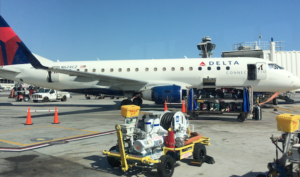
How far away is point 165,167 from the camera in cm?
500

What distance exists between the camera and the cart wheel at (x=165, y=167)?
4887mm

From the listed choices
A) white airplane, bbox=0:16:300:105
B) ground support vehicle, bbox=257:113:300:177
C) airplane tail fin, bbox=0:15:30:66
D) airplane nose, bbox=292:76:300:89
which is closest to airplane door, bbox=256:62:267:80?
white airplane, bbox=0:16:300:105

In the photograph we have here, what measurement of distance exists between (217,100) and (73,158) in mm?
9612

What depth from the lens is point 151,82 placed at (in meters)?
Answer: 19.3

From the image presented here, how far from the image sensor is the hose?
6.19 meters

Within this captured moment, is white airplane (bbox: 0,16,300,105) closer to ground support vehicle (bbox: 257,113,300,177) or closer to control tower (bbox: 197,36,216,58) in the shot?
ground support vehicle (bbox: 257,113,300,177)

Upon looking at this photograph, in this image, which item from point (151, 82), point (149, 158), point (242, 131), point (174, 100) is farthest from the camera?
point (151, 82)

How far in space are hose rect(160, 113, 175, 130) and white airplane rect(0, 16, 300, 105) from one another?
10942 mm

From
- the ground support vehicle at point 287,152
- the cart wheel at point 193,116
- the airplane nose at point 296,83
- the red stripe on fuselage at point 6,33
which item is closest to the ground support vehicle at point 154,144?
the ground support vehicle at point 287,152

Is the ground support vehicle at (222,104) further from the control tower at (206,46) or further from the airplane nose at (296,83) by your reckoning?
the control tower at (206,46)

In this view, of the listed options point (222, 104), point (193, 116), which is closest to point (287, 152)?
point (222, 104)

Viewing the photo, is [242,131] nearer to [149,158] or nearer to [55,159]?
[149,158]

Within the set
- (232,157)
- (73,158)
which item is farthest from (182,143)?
(73,158)

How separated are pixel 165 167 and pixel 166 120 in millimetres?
1489
